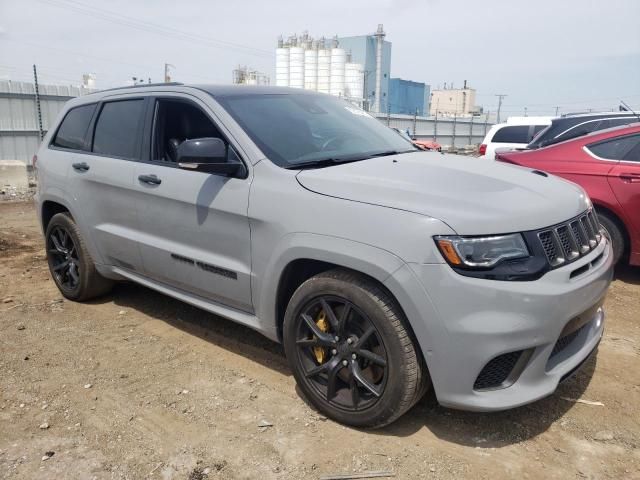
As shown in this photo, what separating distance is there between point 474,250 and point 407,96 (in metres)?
57.2

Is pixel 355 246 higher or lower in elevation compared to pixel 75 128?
lower

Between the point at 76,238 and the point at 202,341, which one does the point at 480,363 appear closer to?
the point at 202,341

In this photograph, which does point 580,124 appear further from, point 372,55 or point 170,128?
point 372,55

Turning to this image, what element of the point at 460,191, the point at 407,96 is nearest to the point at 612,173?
the point at 460,191

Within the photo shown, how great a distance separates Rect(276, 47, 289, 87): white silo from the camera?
44188mm

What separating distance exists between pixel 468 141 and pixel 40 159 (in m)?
30.3

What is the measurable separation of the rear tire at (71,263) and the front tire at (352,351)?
2.39 m

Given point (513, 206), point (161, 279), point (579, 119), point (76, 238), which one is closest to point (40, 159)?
point (76, 238)

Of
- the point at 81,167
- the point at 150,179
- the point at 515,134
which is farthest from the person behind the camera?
the point at 515,134

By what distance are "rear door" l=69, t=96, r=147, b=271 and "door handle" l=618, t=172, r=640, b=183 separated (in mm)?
4306

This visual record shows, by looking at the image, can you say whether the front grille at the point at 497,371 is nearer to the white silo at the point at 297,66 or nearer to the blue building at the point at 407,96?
the white silo at the point at 297,66

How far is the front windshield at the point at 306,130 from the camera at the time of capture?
10.8ft

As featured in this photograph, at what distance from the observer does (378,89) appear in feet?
157

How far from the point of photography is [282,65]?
146 feet
